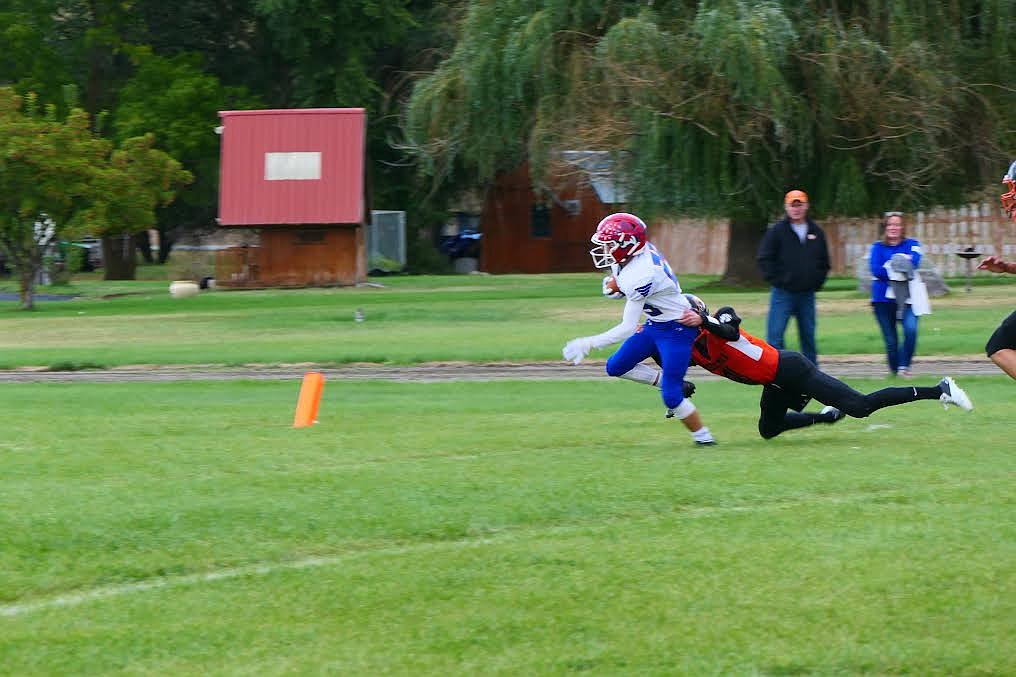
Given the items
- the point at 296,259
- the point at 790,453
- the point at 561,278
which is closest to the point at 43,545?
the point at 790,453

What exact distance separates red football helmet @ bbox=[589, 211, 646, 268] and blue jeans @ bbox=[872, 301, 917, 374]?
749 cm

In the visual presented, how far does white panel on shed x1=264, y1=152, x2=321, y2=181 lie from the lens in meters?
48.4

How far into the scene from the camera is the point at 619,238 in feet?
36.9

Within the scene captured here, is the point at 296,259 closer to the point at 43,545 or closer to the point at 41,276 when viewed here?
the point at 41,276

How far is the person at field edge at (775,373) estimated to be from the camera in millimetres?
11078

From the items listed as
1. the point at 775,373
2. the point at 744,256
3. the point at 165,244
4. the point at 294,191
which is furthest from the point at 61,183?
the point at 165,244

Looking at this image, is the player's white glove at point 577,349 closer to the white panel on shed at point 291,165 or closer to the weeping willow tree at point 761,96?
the weeping willow tree at point 761,96

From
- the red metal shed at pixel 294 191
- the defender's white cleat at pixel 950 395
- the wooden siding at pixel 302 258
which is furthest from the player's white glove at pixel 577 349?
the wooden siding at pixel 302 258

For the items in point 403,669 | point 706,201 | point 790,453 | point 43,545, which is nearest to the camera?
point 403,669

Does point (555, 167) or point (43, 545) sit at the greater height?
point (555, 167)

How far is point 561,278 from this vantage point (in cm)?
5153

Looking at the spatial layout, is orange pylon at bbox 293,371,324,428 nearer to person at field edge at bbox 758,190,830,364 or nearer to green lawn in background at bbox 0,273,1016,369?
person at field edge at bbox 758,190,830,364

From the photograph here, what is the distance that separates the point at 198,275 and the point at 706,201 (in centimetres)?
2381

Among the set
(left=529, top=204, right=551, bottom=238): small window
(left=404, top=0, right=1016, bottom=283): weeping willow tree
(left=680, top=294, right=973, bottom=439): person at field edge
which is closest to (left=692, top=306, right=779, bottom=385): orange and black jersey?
(left=680, top=294, right=973, bottom=439): person at field edge
